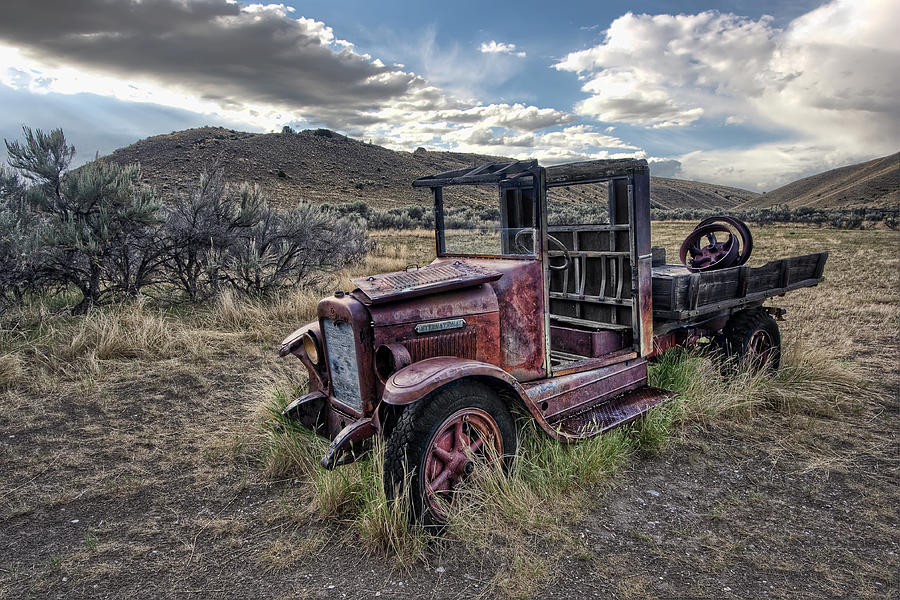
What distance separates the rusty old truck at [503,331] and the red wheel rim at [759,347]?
1.0 inches

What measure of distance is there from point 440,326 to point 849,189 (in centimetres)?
7766

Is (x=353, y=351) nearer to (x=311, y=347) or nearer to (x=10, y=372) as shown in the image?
(x=311, y=347)

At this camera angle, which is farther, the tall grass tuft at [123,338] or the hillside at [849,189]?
the hillside at [849,189]

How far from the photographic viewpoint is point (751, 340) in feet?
18.5

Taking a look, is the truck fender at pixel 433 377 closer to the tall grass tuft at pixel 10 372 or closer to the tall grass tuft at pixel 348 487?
the tall grass tuft at pixel 348 487

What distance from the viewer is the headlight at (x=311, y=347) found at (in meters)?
4.02

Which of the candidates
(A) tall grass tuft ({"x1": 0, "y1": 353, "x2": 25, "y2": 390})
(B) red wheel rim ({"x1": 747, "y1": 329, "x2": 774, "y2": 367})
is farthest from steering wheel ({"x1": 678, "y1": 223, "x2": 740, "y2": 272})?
(A) tall grass tuft ({"x1": 0, "y1": 353, "x2": 25, "y2": 390})

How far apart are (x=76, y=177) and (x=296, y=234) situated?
3.65 m

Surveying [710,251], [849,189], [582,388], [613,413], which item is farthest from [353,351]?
[849,189]

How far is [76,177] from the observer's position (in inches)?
335

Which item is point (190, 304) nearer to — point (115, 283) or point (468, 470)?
point (115, 283)

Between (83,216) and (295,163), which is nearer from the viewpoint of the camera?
(83,216)

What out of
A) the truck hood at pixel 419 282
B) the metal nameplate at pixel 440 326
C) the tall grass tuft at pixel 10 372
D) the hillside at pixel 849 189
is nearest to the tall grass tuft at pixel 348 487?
the metal nameplate at pixel 440 326

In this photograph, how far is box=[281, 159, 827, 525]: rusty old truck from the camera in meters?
3.20
